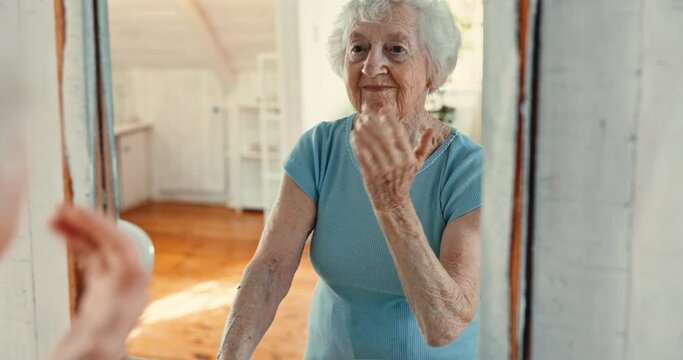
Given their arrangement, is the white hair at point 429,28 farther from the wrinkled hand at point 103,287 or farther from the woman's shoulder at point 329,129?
the wrinkled hand at point 103,287

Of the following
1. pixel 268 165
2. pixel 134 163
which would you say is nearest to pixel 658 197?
pixel 268 165

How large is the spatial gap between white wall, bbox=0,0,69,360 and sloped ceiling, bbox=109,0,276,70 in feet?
10.2

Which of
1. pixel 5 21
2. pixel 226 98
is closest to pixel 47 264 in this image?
pixel 5 21

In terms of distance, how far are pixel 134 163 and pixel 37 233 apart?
3.72 metres

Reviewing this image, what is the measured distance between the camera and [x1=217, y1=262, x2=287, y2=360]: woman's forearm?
50.2 inches

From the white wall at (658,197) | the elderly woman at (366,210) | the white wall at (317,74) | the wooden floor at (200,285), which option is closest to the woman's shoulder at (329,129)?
the elderly woman at (366,210)

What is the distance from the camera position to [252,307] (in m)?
1.31

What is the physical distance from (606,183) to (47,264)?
0.78 meters

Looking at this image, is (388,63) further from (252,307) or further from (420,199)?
(252,307)

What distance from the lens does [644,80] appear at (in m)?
0.79

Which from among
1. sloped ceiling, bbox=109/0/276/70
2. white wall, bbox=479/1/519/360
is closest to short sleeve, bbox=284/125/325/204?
white wall, bbox=479/1/519/360

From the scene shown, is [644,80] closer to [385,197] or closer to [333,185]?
[385,197]

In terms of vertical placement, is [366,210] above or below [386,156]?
below

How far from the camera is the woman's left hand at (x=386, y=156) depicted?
99 centimetres
